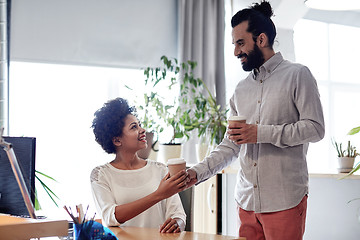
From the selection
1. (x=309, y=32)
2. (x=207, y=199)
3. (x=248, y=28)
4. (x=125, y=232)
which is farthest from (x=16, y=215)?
(x=309, y=32)

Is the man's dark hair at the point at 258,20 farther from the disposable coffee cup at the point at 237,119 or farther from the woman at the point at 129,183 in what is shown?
the woman at the point at 129,183

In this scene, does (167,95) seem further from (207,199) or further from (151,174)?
(151,174)

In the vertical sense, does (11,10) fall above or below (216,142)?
above

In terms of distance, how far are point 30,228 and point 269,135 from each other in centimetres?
103

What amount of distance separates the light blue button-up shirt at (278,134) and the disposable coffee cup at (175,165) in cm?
30

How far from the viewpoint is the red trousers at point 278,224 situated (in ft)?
7.07

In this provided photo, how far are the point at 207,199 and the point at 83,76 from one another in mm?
Answer: 1690

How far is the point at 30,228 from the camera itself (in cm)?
157

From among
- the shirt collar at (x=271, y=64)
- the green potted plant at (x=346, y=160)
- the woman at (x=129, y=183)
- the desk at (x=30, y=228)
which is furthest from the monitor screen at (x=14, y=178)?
the green potted plant at (x=346, y=160)

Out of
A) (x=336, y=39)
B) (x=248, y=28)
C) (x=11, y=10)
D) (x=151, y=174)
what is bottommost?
(x=151, y=174)

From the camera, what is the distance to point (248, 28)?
7.73 feet

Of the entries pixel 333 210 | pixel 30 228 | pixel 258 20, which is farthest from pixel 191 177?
pixel 333 210

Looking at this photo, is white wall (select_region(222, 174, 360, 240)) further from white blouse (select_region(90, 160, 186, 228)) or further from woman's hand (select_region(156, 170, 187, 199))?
woman's hand (select_region(156, 170, 187, 199))

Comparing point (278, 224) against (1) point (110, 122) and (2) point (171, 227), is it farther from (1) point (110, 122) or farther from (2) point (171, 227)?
(1) point (110, 122)
